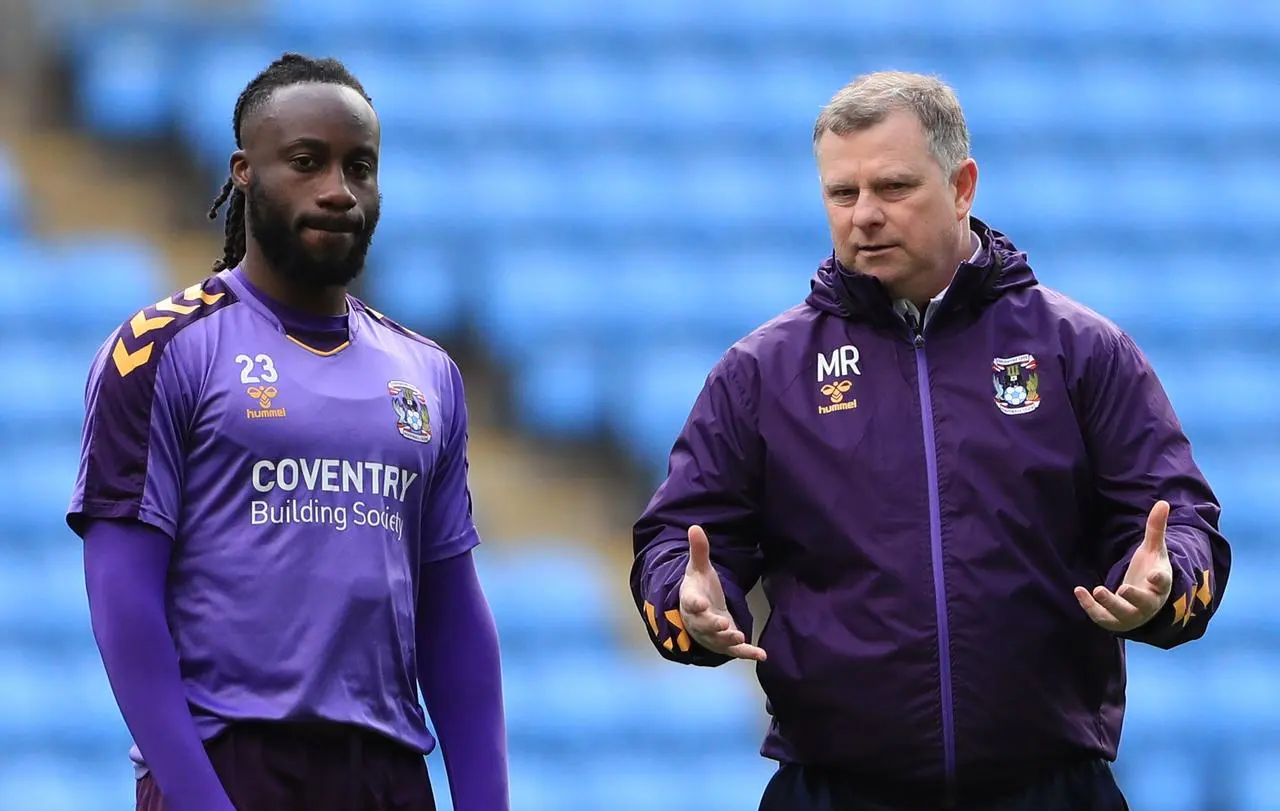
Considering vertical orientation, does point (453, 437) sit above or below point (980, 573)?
above

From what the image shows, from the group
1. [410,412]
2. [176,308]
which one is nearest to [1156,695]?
[410,412]

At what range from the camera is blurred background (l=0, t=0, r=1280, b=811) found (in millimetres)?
6039

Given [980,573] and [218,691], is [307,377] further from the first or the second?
[980,573]

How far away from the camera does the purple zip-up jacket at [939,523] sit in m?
2.44

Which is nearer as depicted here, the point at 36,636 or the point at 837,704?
the point at 837,704

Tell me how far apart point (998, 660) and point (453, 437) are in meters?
0.75

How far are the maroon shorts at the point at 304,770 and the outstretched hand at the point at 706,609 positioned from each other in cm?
40

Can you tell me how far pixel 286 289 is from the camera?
247cm

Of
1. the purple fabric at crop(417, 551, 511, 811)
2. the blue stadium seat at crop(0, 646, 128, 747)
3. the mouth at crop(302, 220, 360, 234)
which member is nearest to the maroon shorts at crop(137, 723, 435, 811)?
the purple fabric at crop(417, 551, 511, 811)

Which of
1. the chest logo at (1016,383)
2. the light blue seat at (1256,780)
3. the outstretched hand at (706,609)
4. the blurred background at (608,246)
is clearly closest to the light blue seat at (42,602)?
the blurred background at (608,246)

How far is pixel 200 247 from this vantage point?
22.2ft

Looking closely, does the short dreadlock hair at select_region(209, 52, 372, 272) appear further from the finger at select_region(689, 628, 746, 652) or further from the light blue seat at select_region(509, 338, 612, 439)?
the light blue seat at select_region(509, 338, 612, 439)

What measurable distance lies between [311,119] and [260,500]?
474mm

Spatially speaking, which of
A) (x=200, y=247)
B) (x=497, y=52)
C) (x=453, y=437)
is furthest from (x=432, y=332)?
(x=453, y=437)
